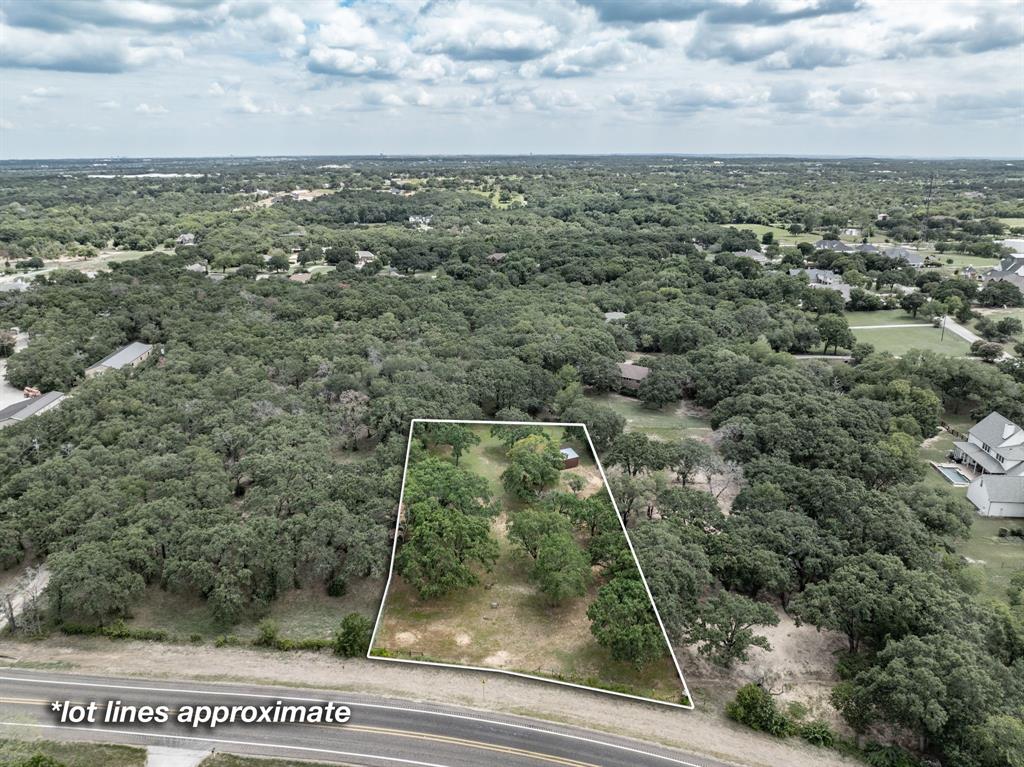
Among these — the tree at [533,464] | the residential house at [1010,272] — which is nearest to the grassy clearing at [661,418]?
the tree at [533,464]

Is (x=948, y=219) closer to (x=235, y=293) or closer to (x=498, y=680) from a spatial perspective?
(x=235, y=293)

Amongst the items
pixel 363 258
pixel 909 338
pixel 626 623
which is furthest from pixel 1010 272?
pixel 626 623

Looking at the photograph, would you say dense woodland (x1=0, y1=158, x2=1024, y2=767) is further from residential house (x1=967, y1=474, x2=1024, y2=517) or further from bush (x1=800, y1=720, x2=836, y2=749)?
residential house (x1=967, y1=474, x2=1024, y2=517)

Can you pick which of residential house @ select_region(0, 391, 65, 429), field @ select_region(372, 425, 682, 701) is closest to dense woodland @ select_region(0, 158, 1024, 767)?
residential house @ select_region(0, 391, 65, 429)

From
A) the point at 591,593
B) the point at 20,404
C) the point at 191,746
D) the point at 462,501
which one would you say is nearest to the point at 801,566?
the point at 591,593

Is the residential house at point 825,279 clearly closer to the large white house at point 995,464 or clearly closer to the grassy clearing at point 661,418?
the grassy clearing at point 661,418
